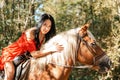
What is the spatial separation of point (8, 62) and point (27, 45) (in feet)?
1.56

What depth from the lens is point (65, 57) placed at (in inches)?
226

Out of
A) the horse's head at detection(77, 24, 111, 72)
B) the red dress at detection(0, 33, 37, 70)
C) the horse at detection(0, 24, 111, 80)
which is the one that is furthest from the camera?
the red dress at detection(0, 33, 37, 70)

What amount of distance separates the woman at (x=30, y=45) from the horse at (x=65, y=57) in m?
0.10

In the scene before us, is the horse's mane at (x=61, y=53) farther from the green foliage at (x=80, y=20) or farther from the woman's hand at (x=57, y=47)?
the green foliage at (x=80, y=20)

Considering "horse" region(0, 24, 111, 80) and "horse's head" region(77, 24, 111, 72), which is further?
"horse's head" region(77, 24, 111, 72)

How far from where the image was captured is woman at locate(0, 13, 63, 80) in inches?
225

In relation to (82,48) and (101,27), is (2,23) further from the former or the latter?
(82,48)

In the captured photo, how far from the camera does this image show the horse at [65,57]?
570 centimetres

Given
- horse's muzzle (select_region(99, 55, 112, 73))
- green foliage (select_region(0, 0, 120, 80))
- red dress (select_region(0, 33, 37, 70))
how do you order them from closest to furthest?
red dress (select_region(0, 33, 37, 70)) → horse's muzzle (select_region(99, 55, 112, 73)) → green foliage (select_region(0, 0, 120, 80))

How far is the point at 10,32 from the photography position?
94.6 ft

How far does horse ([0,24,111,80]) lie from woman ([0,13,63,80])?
4.1 inches

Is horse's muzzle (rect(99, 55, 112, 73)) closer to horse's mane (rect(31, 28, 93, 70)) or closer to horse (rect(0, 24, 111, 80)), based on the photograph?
horse (rect(0, 24, 111, 80))

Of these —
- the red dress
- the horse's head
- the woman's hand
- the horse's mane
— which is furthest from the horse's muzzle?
the red dress

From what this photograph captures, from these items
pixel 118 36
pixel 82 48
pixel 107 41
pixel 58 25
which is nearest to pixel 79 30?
pixel 82 48
